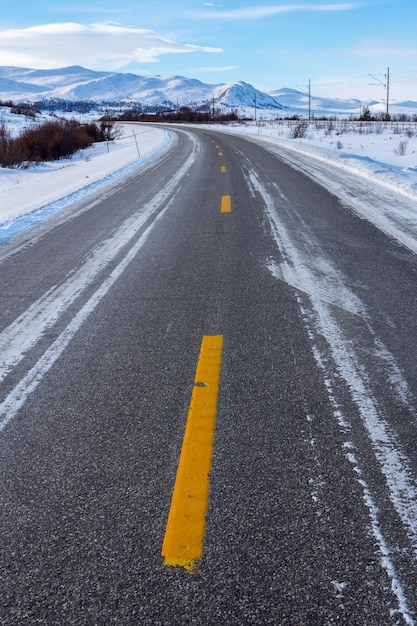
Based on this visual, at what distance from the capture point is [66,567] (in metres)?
1.82

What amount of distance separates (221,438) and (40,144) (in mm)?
25294

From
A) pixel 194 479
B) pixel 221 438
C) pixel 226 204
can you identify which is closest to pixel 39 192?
pixel 226 204

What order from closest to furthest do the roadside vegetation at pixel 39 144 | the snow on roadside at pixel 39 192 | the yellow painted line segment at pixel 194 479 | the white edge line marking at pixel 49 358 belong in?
1. the yellow painted line segment at pixel 194 479
2. the white edge line marking at pixel 49 358
3. the snow on roadside at pixel 39 192
4. the roadside vegetation at pixel 39 144

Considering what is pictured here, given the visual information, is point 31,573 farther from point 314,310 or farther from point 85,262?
point 85,262

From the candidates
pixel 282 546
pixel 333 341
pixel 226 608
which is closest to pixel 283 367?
pixel 333 341

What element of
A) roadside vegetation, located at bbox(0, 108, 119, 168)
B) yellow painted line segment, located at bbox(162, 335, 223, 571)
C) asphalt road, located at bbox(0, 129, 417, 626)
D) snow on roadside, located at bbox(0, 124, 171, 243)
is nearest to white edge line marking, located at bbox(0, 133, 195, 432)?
asphalt road, located at bbox(0, 129, 417, 626)

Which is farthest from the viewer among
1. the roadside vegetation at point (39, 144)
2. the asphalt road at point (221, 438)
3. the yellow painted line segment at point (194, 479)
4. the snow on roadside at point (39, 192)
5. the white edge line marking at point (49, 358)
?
the roadside vegetation at point (39, 144)

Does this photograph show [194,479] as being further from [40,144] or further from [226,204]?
[40,144]

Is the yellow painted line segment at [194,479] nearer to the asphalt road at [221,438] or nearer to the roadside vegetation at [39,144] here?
the asphalt road at [221,438]

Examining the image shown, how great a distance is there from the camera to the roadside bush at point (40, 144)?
21008mm

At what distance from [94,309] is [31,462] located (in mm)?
2119

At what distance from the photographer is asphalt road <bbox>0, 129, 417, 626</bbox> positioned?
1.71 meters

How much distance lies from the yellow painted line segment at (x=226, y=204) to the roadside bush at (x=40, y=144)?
14.2 m

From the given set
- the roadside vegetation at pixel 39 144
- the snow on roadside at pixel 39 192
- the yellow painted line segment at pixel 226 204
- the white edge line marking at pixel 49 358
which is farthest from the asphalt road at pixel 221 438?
the roadside vegetation at pixel 39 144
